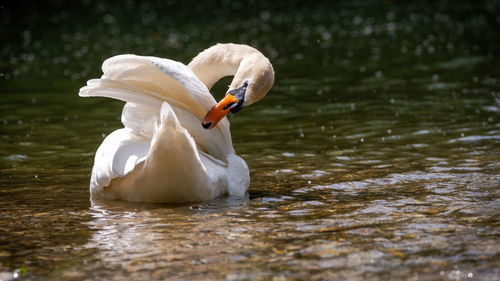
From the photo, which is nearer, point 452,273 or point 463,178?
point 452,273

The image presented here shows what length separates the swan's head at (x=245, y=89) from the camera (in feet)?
20.4

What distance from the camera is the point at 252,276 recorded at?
14.6ft

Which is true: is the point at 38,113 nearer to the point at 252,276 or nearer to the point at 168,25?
the point at 252,276

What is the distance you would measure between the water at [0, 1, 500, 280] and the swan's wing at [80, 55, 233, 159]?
0.70 meters

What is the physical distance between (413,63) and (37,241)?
12244 mm

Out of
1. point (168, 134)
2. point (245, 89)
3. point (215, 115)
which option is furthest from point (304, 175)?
point (168, 134)

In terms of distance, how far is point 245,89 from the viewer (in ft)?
21.5

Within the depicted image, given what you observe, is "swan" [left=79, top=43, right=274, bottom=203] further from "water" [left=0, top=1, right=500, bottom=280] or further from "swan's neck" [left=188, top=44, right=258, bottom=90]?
"swan's neck" [left=188, top=44, right=258, bottom=90]

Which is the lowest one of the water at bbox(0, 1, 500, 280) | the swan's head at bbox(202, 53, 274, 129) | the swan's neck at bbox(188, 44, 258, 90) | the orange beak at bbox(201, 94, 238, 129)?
the water at bbox(0, 1, 500, 280)

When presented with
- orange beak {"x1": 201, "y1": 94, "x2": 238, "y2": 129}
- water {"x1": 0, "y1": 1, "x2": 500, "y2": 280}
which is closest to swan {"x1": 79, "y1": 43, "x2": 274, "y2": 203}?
orange beak {"x1": 201, "y1": 94, "x2": 238, "y2": 129}

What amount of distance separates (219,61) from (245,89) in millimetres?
940

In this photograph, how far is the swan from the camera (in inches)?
234

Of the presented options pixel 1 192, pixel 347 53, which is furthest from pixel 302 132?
pixel 347 53

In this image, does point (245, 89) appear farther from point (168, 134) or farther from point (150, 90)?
point (168, 134)
